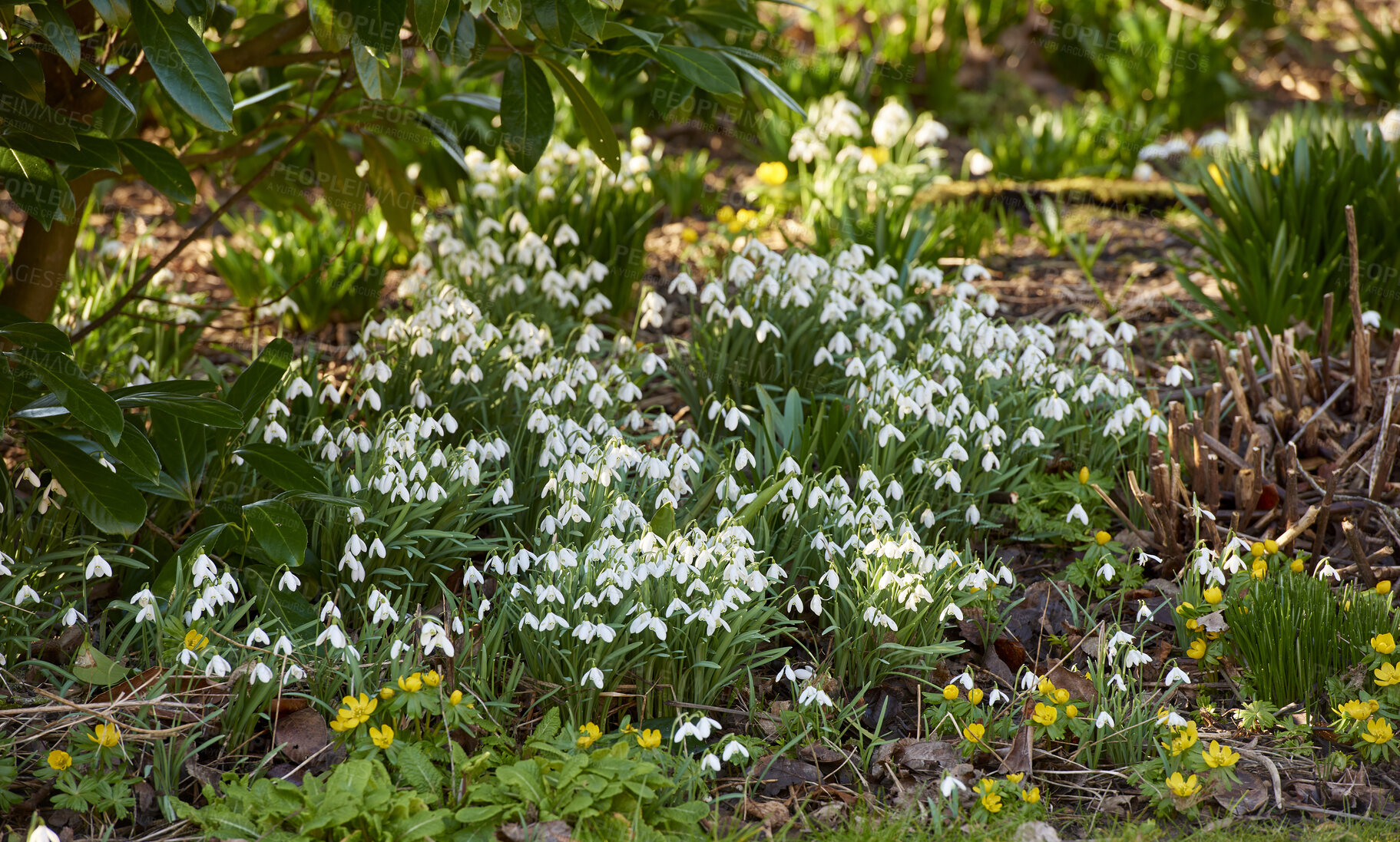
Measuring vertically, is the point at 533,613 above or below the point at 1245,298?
below

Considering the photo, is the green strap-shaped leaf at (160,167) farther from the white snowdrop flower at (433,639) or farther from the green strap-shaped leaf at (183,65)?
the white snowdrop flower at (433,639)

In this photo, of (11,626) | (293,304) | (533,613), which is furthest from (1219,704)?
(293,304)

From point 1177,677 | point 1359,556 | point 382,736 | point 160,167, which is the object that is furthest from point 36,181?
point 1359,556

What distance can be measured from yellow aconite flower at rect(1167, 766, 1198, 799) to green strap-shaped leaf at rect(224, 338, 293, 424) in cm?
221

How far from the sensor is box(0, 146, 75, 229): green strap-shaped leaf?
2.31 meters

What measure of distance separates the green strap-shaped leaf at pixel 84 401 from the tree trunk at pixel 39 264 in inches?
41.9

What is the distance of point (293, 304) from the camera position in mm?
3947

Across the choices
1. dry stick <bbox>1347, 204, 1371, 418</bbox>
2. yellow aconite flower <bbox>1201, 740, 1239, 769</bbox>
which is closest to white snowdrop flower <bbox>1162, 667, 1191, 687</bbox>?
yellow aconite flower <bbox>1201, 740, 1239, 769</bbox>

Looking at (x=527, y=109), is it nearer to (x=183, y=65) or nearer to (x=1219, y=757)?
(x=183, y=65)

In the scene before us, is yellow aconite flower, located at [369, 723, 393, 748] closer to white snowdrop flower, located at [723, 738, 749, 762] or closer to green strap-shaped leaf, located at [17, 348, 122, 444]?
white snowdrop flower, located at [723, 738, 749, 762]

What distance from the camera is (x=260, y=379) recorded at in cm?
276

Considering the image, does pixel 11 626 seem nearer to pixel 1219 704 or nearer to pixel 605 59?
pixel 605 59

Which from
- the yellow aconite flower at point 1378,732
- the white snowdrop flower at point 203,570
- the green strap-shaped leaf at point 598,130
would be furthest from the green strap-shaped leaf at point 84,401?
the yellow aconite flower at point 1378,732

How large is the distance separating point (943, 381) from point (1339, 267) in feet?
5.57
